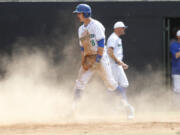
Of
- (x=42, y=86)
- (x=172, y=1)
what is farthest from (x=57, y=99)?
(x=172, y=1)

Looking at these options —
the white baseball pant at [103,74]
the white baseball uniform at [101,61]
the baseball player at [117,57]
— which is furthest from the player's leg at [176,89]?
the white baseball pant at [103,74]

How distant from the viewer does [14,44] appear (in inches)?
497

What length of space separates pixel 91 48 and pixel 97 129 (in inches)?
67.6

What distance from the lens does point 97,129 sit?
9016mm

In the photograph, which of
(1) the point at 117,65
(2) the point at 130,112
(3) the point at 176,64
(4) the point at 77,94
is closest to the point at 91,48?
(4) the point at 77,94

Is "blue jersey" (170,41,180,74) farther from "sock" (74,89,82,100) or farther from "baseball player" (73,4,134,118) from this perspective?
"sock" (74,89,82,100)

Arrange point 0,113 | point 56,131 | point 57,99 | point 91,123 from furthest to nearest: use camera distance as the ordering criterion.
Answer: point 57,99
point 0,113
point 91,123
point 56,131

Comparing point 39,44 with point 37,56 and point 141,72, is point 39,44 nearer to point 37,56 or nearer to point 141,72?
point 37,56

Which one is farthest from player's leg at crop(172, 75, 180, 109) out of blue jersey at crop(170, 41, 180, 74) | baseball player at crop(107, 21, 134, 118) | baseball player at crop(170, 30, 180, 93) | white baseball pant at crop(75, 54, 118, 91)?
white baseball pant at crop(75, 54, 118, 91)

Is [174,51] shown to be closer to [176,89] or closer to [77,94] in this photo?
[176,89]

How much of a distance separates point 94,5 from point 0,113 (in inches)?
135

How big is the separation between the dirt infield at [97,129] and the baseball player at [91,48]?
87cm

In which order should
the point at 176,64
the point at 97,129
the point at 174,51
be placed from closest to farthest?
the point at 97,129, the point at 174,51, the point at 176,64

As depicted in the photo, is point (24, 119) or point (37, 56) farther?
point (37, 56)
